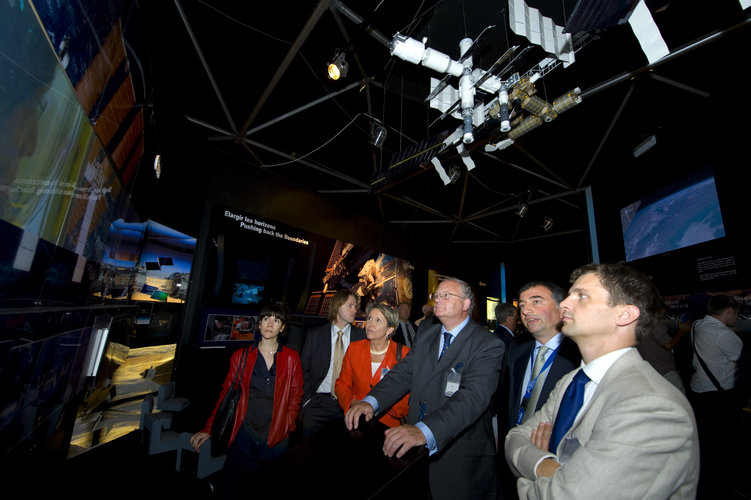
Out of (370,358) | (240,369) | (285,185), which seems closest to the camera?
(240,369)

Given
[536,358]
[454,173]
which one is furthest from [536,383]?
[454,173]

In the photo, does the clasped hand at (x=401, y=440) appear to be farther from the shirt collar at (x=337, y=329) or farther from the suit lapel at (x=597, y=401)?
the shirt collar at (x=337, y=329)

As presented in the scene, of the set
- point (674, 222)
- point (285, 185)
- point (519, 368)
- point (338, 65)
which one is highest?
point (338, 65)

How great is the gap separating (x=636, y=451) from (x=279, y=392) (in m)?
2.55

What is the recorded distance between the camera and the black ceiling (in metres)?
3.69

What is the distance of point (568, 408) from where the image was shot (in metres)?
1.23

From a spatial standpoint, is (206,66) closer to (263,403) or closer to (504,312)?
(263,403)

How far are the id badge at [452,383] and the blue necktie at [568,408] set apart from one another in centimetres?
65

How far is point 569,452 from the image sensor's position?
1106 millimetres

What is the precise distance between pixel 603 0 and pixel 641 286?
2.26 metres

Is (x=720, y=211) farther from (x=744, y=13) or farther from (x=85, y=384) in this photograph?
(x=85, y=384)

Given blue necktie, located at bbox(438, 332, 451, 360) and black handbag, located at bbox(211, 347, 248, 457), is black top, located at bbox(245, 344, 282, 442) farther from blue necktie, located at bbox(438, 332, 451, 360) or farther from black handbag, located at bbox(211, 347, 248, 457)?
blue necktie, located at bbox(438, 332, 451, 360)

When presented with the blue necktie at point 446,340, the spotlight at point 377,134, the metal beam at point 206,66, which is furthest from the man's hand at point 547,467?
the metal beam at point 206,66

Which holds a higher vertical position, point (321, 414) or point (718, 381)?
point (718, 381)
